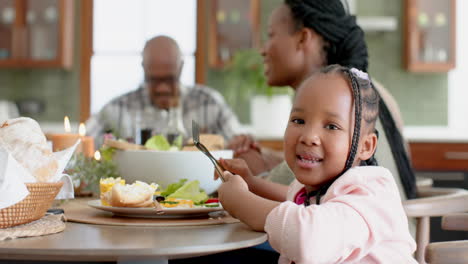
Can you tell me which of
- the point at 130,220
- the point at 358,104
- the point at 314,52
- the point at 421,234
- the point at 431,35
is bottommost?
the point at 421,234

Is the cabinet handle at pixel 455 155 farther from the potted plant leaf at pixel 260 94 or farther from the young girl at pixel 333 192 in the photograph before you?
the young girl at pixel 333 192

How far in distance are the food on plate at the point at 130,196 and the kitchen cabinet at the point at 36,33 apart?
14.1ft

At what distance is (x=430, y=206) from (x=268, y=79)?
0.77 m

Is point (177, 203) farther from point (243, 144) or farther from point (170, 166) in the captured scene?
point (243, 144)

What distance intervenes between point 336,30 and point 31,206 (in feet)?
3.99

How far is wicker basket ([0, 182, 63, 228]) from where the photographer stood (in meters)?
0.97

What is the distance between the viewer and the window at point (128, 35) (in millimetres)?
5492

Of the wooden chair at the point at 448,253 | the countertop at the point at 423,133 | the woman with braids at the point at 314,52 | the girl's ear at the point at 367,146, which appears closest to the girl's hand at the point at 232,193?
the girl's ear at the point at 367,146

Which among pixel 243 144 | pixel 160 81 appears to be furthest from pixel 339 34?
pixel 160 81

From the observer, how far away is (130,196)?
119 cm

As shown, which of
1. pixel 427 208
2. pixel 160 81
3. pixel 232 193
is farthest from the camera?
pixel 160 81

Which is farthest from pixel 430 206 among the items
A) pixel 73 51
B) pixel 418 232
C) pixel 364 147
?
pixel 73 51

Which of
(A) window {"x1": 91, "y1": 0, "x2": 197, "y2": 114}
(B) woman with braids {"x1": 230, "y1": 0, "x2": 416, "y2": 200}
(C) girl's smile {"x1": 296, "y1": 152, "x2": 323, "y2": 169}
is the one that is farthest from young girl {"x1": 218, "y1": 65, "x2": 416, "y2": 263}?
(A) window {"x1": 91, "y1": 0, "x2": 197, "y2": 114}

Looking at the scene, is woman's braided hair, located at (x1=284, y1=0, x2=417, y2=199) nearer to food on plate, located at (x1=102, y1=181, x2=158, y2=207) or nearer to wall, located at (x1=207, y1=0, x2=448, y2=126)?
food on plate, located at (x1=102, y1=181, x2=158, y2=207)
